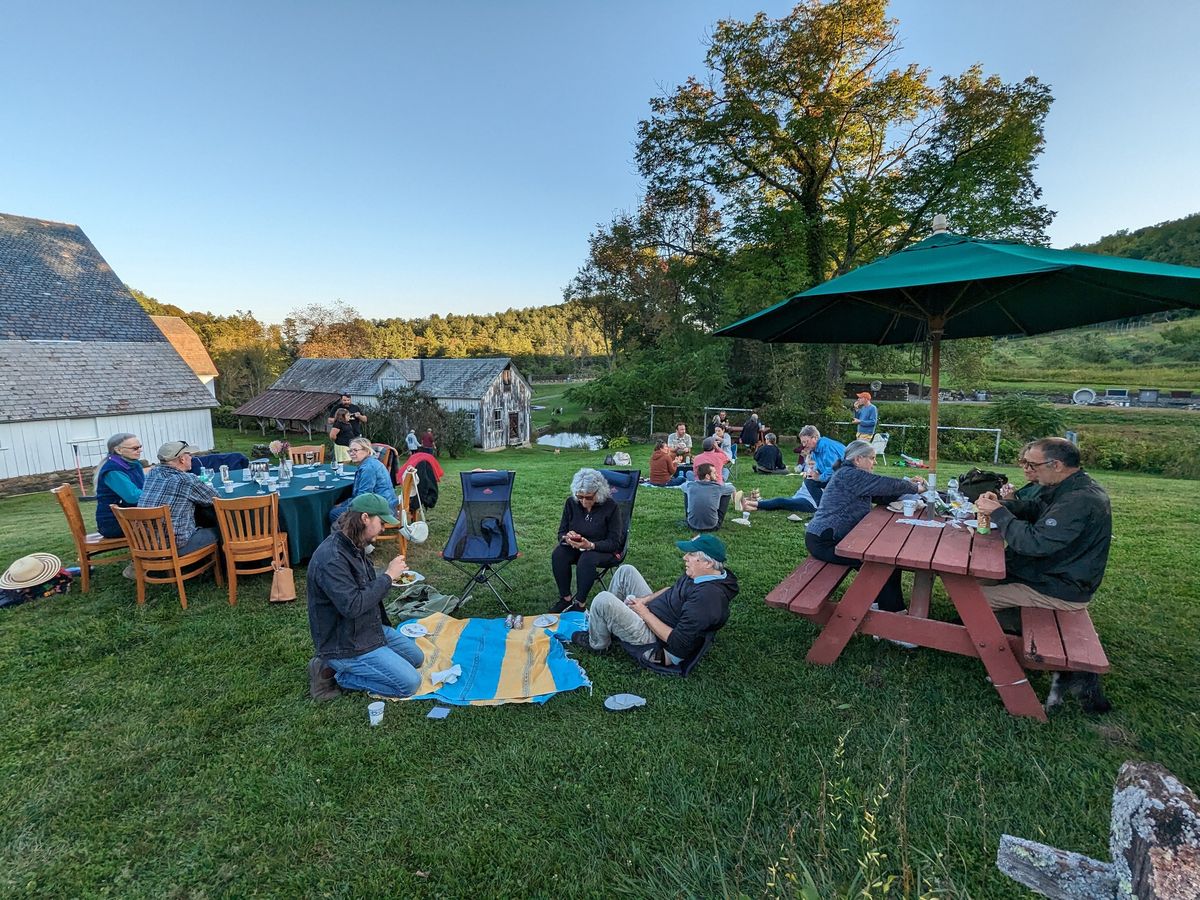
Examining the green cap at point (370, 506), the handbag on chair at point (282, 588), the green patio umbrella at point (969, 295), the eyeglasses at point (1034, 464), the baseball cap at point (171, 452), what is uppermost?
the green patio umbrella at point (969, 295)

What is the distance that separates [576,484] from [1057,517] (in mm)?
3348

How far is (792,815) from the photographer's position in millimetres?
2402

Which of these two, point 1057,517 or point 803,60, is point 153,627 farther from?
point 803,60

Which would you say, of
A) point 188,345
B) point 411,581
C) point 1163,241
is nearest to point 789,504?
point 411,581

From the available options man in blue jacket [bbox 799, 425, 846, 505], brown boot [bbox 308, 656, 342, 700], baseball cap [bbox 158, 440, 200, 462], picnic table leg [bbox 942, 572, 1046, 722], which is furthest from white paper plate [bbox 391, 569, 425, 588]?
man in blue jacket [bbox 799, 425, 846, 505]

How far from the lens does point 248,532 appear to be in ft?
16.8

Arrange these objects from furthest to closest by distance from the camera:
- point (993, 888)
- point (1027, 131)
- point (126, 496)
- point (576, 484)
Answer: point (1027, 131), point (126, 496), point (576, 484), point (993, 888)

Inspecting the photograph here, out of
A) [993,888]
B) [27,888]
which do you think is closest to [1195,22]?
[993,888]

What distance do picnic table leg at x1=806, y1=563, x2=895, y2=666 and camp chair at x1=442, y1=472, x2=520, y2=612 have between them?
2735 mm

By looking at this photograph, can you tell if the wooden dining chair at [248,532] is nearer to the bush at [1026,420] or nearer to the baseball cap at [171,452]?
the baseball cap at [171,452]

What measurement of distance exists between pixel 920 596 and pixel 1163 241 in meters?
78.8

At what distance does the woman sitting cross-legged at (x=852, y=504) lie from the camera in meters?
4.21

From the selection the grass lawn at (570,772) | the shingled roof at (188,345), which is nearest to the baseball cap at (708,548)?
the grass lawn at (570,772)

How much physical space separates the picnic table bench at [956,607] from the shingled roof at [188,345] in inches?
1655
